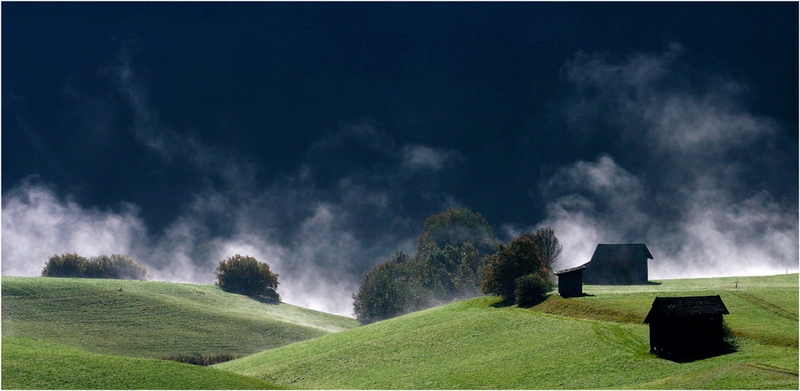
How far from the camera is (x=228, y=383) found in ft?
238

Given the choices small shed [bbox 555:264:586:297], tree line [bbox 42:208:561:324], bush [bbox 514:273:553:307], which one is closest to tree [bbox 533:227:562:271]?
tree line [bbox 42:208:561:324]

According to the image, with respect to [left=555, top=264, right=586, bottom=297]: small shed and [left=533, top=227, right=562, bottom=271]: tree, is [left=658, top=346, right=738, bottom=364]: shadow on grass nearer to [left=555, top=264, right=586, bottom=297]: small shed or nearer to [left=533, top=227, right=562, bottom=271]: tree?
[left=555, top=264, right=586, bottom=297]: small shed

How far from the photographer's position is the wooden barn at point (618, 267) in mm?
137750

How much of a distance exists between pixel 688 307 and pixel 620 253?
223 feet

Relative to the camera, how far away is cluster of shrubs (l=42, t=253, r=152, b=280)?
175875mm

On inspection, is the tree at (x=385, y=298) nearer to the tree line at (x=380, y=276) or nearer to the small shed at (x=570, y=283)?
the tree line at (x=380, y=276)

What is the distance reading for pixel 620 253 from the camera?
139375mm

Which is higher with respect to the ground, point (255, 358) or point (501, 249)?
point (501, 249)

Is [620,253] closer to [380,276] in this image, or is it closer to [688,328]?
[380,276]

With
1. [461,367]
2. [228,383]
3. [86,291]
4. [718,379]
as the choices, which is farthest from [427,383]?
[86,291]

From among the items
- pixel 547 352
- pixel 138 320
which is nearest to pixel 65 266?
pixel 138 320

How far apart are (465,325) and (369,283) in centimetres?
9071

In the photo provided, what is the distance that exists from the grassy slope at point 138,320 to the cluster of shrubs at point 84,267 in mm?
32881

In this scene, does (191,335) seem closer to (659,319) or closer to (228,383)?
(228,383)
